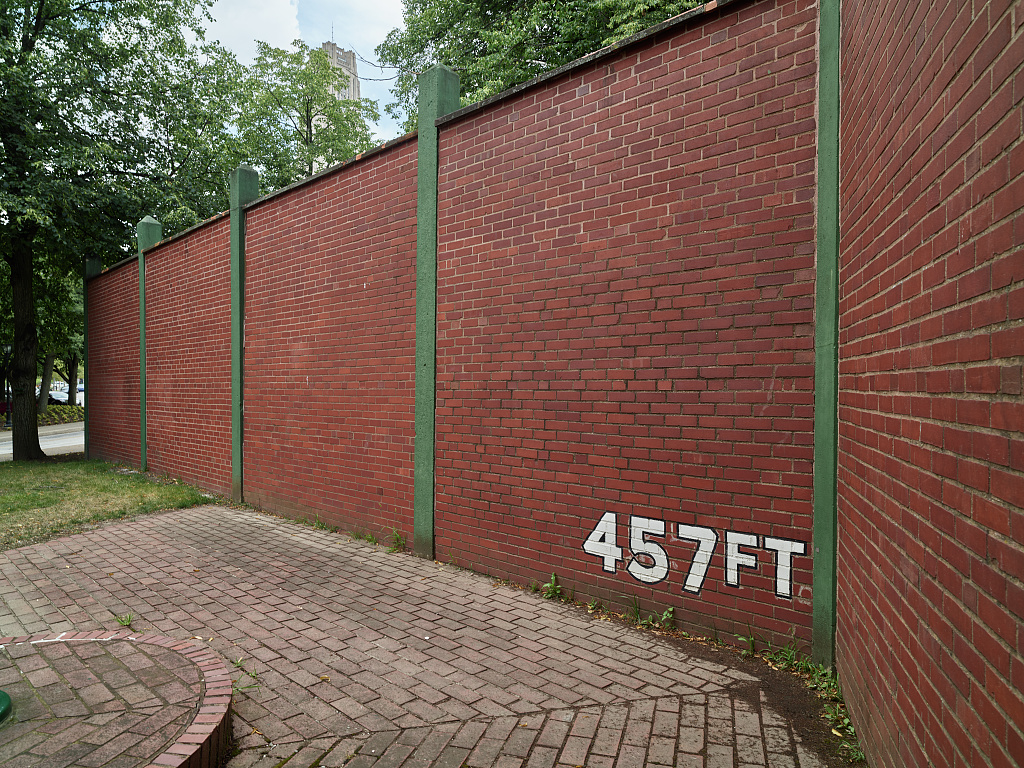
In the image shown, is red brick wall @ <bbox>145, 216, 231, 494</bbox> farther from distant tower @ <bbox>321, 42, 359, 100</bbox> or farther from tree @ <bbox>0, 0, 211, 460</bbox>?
distant tower @ <bbox>321, 42, 359, 100</bbox>

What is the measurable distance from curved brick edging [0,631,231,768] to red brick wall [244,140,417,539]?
2.81 meters

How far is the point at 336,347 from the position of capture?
727cm

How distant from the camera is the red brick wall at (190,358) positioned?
9398 millimetres

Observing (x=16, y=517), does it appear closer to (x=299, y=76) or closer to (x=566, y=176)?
(x=566, y=176)

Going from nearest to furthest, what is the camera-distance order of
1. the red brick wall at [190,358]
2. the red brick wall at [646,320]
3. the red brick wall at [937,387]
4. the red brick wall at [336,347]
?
1. the red brick wall at [937,387]
2. the red brick wall at [646,320]
3. the red brick wall at [336,347]
4. the red brick wall at [190,358]

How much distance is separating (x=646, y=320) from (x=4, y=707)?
3.90 meters

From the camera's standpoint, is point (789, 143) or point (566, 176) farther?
point (566, 176)

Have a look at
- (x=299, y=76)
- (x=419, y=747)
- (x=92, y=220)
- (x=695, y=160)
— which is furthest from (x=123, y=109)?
(x=419, y=747)

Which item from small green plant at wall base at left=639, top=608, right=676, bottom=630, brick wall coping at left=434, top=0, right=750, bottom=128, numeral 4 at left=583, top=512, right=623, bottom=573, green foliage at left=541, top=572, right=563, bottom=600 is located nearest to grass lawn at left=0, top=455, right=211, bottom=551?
green foliage at left=541, top=572, right=563, bottom=600

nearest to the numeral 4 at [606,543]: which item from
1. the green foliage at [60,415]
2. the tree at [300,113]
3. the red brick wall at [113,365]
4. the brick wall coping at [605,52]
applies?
the brick wall coping at [605,52]

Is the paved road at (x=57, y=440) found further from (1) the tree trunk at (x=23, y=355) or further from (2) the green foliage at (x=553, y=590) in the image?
(2) the green foliage at (x=553, y=590)

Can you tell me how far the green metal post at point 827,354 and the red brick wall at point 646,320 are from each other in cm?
7

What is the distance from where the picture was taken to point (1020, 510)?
138cm

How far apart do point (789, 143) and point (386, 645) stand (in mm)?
3853
